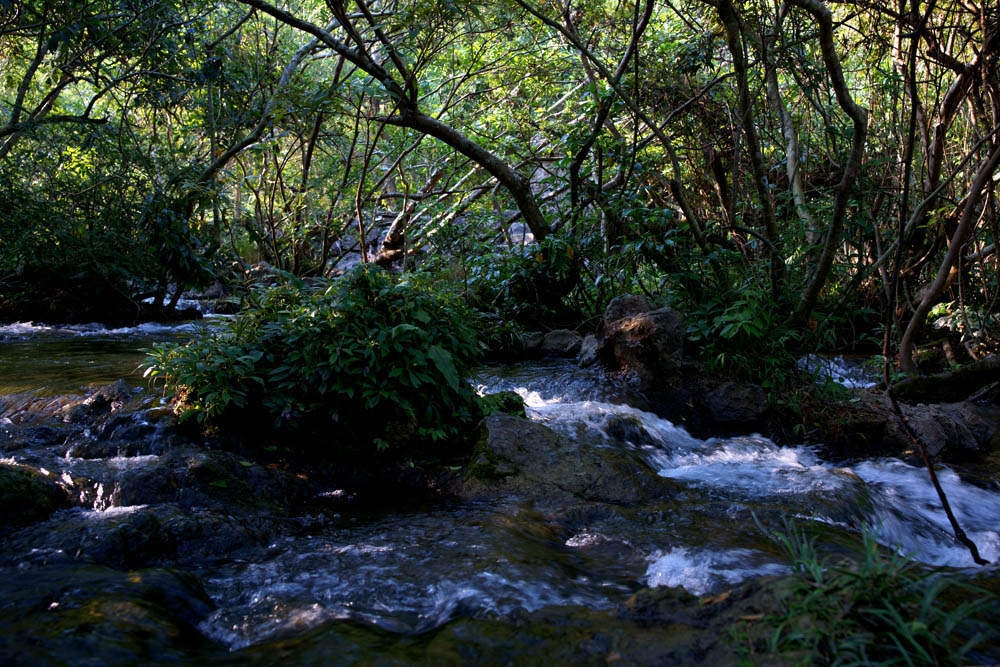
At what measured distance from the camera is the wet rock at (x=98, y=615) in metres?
1.99

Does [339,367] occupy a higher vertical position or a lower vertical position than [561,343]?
higher

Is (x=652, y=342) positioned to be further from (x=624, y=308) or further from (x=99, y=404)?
(x=99, y=404)

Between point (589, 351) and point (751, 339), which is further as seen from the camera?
point (589, 351)

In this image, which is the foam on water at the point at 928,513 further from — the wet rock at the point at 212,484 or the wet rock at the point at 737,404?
the wet rock at the point at 212,484

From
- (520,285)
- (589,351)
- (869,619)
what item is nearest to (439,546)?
(869,619)

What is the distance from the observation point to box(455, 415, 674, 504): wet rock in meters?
3.78

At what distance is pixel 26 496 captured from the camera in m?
3.04

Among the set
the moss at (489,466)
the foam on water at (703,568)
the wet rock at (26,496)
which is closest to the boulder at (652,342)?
the moss at (489,466)

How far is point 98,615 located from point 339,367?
1.83m

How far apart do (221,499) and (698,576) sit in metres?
2.47

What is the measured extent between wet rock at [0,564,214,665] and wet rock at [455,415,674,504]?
1713 millimetres

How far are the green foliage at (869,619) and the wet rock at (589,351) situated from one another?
5090 millimetres

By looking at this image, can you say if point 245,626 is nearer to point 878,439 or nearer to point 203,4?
point 878,439

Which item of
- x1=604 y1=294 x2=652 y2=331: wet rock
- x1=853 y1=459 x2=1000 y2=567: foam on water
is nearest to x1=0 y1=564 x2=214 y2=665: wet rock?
x1=853 y1=459 x2=1000 y2=567: foam on water
